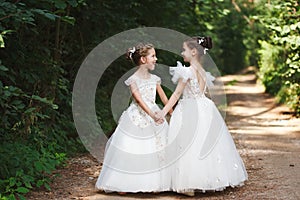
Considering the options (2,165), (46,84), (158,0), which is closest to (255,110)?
(158,0)

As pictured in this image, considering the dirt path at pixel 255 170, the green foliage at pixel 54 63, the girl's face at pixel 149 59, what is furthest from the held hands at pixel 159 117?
the green foliage at pixel 54 63

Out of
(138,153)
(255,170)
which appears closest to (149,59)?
(138,153)

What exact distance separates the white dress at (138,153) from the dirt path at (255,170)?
15 cm

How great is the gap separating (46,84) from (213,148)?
12.0 feet

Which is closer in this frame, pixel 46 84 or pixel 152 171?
pixel 152 171

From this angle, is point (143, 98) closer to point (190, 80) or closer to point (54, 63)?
point (190, 80)

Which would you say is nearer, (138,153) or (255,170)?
(138,153)

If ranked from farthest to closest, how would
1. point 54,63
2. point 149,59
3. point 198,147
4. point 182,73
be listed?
point 54,63 → point 149,59 → point 182,73 → point 198,147

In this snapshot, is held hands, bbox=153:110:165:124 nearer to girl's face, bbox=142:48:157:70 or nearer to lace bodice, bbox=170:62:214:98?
lace bodice, bbox=170:62:214:98

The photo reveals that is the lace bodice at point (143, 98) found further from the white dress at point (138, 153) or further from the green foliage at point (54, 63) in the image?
the green foliage at point (54, 63)

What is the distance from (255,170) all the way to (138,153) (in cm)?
223

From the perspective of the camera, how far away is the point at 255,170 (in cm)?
736

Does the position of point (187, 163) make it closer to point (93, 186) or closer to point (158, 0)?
point (93, 186)

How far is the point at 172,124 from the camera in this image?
620cm
